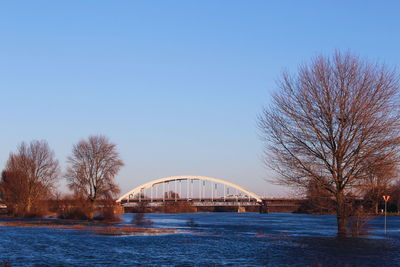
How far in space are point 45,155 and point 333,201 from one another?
57822 millimetres

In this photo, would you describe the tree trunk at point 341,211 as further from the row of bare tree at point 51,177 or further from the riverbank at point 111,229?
the row of bare tree at point 51,177

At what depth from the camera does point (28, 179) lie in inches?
2857

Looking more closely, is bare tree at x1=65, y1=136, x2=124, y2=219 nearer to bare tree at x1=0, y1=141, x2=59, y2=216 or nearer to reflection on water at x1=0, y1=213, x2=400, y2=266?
bare tree at x1=0, y1=141, x2=59, y2=216

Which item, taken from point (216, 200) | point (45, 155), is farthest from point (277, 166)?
point (216, 200)

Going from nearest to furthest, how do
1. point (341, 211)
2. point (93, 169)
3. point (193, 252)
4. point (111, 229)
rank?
point (193, 252) < point (341, 211) < point (111, 229) < point (93, 169)

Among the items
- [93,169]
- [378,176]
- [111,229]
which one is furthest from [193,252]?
[93,169]

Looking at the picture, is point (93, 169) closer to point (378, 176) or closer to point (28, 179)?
point (28, 179)

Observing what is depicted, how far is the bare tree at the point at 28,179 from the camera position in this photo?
70.1 metres

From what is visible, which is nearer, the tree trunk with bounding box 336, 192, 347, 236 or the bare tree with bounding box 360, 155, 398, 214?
the bare tree with bounding box 360, 155, 398, 214

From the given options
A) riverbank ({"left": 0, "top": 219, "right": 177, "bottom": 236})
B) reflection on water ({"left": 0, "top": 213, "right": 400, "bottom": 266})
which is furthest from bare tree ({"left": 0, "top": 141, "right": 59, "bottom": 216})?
reflection on water ({"left": 0, "top": 213, "right": 400, "bottom": 266})

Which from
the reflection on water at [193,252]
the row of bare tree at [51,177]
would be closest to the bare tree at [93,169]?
the row of bare tree at [51,177]

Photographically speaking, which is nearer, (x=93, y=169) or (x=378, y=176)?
(x=378, y=176)

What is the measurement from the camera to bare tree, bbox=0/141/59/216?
230 feet

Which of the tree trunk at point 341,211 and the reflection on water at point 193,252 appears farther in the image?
the tree trunk at point 341,211
